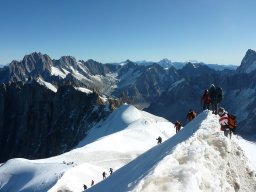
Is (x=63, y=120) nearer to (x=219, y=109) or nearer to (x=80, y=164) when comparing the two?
(x=80, y=164)

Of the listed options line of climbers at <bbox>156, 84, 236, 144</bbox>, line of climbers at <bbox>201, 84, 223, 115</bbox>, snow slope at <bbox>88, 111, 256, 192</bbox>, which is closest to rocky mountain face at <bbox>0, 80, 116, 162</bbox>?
line of climbers at <bbox>156, 84, 236, 144</bbox>

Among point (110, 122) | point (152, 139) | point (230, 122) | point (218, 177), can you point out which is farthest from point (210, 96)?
point (110, 122)

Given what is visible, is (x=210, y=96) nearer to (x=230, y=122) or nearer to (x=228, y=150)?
(x=230, y=122)

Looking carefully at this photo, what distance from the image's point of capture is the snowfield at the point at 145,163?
1462cm

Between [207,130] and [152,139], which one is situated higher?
[207,130]

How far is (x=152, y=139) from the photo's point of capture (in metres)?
95.1

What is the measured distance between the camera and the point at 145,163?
711 inches

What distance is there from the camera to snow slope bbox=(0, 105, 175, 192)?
189 ft

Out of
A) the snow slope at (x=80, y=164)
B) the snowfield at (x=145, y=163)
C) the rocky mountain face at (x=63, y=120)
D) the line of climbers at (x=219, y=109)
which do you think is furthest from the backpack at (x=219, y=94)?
the rocky mountain face at (x=63, y=120)

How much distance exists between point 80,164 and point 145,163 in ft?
154

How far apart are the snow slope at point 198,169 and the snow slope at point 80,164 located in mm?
36964

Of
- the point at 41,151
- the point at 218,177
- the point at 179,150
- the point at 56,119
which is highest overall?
the point at 179,150

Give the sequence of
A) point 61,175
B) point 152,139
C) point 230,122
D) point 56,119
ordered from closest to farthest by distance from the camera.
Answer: point 230,122 → point 61,175 → point 152,139 → point 56,119

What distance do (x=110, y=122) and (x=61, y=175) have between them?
75.1m
